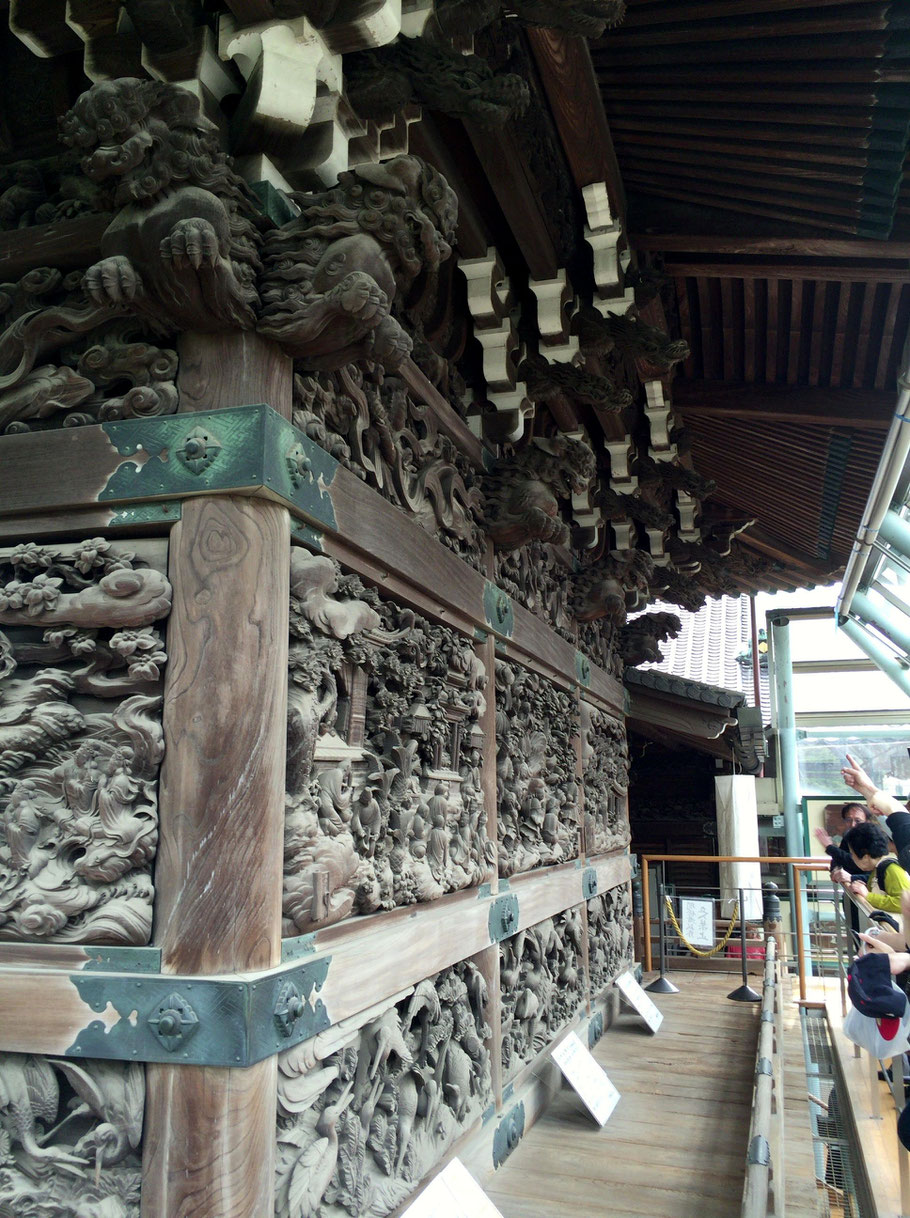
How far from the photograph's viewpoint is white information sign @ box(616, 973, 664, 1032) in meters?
6.32

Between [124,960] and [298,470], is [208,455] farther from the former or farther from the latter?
[124,960]

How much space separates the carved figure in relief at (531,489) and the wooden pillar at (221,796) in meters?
1.99

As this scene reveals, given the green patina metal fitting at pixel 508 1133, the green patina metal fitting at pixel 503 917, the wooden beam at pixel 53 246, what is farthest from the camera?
the green patina metal fitting at pixel 503 917

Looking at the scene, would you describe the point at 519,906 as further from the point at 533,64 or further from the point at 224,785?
the point at 533,64

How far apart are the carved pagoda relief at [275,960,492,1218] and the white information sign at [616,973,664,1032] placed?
2.74m

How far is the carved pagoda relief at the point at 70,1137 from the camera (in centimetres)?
214

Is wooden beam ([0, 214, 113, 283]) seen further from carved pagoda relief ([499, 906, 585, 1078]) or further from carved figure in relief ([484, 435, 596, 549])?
carved pagoda relief ([499, 906, 585, 1078])

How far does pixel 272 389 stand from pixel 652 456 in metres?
4.14

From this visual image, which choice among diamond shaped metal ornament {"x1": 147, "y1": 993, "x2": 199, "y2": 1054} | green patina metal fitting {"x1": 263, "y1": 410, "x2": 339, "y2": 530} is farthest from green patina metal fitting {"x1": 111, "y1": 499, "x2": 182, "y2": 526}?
diamond shaped metal ornament {"x1": 147, "y1": 993, "x2": 199, "y2": 1054}

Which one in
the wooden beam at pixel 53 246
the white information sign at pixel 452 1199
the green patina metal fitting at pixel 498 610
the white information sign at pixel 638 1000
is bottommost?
the white information sign at pixel 638 1000

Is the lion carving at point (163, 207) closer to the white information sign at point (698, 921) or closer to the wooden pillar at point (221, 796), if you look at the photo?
the wooden pillar at point (221, 796)

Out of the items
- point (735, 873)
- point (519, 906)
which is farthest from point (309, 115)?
point (735, 873)

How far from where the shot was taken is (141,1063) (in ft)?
7.13

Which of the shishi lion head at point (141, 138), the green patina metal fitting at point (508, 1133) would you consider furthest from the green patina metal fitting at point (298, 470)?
the green patina metal fitting at point (508, 1133)
